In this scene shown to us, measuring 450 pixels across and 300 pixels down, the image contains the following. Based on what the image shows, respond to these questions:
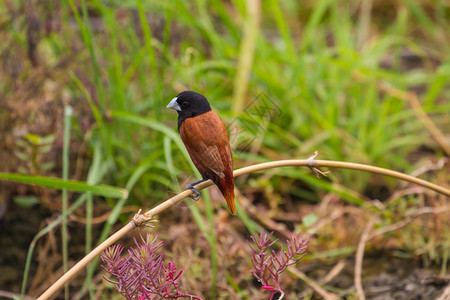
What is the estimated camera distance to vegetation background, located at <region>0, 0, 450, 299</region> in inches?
80.4

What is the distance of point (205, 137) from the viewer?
119 cm

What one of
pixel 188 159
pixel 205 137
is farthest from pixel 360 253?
pixel 205 137

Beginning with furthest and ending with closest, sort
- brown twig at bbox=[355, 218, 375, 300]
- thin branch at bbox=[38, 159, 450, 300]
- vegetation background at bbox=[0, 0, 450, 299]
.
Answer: vegetation background at bbox=[0, 0, 450, 299], brown twig at bbox=[355, 218, 375, 300], thin branch at bbox=[38, 159, 450, 300]

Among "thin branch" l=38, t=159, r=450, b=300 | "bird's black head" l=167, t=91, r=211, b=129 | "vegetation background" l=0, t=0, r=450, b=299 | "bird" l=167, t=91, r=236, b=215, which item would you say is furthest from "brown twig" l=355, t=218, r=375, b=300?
"bird's black head" l=167, t=91, r=211, b=129

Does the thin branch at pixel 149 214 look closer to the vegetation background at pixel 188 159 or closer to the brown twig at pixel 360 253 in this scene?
the vegetation background at pixel 188 159

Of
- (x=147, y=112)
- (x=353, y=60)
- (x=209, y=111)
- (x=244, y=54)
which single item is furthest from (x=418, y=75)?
(x=209, y=111)

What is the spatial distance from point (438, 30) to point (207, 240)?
301 cm

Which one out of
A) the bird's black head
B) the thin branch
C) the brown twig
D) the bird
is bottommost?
the brown twig

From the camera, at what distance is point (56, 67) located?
2484mm

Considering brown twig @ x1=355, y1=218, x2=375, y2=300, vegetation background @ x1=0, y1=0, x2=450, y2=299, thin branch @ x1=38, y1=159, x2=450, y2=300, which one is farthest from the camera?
vegetation background @ x1=0, y1=0, x2=450, y2=299

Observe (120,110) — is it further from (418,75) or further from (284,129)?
(418,75)

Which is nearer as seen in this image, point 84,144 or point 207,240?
point 207,240

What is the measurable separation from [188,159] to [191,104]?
0.84 metres

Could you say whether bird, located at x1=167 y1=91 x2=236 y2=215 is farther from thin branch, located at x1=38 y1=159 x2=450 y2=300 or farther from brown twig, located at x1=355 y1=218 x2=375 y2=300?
brown twig, located at x1=355 y1=218 x2=375 y2=300
